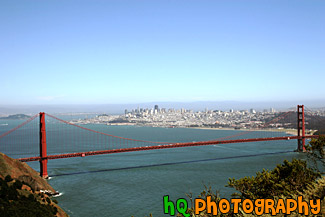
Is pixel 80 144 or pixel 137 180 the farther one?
pixel 80 144

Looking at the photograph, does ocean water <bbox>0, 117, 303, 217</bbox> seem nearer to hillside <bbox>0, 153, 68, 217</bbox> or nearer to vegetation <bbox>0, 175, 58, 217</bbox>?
hillside <bbox>0, 153, 68, 217</bbox>

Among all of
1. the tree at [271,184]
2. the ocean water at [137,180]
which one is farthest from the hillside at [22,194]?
the tree at [271,184]

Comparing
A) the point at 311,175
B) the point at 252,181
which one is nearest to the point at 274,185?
the point at 252,181

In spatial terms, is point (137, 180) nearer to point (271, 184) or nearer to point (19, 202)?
point (19, 202)

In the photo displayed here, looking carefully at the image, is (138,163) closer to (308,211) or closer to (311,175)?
(311,175)

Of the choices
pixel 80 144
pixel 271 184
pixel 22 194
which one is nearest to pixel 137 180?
pixel 22 194

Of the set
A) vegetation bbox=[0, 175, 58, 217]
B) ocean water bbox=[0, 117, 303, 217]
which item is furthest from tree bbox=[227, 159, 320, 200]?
vegetation bbox=[0, 175, 58, 217]

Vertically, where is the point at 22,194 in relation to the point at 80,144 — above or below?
above

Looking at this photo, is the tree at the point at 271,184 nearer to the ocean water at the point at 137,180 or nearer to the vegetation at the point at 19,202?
the ocean water at the point at 137,180
